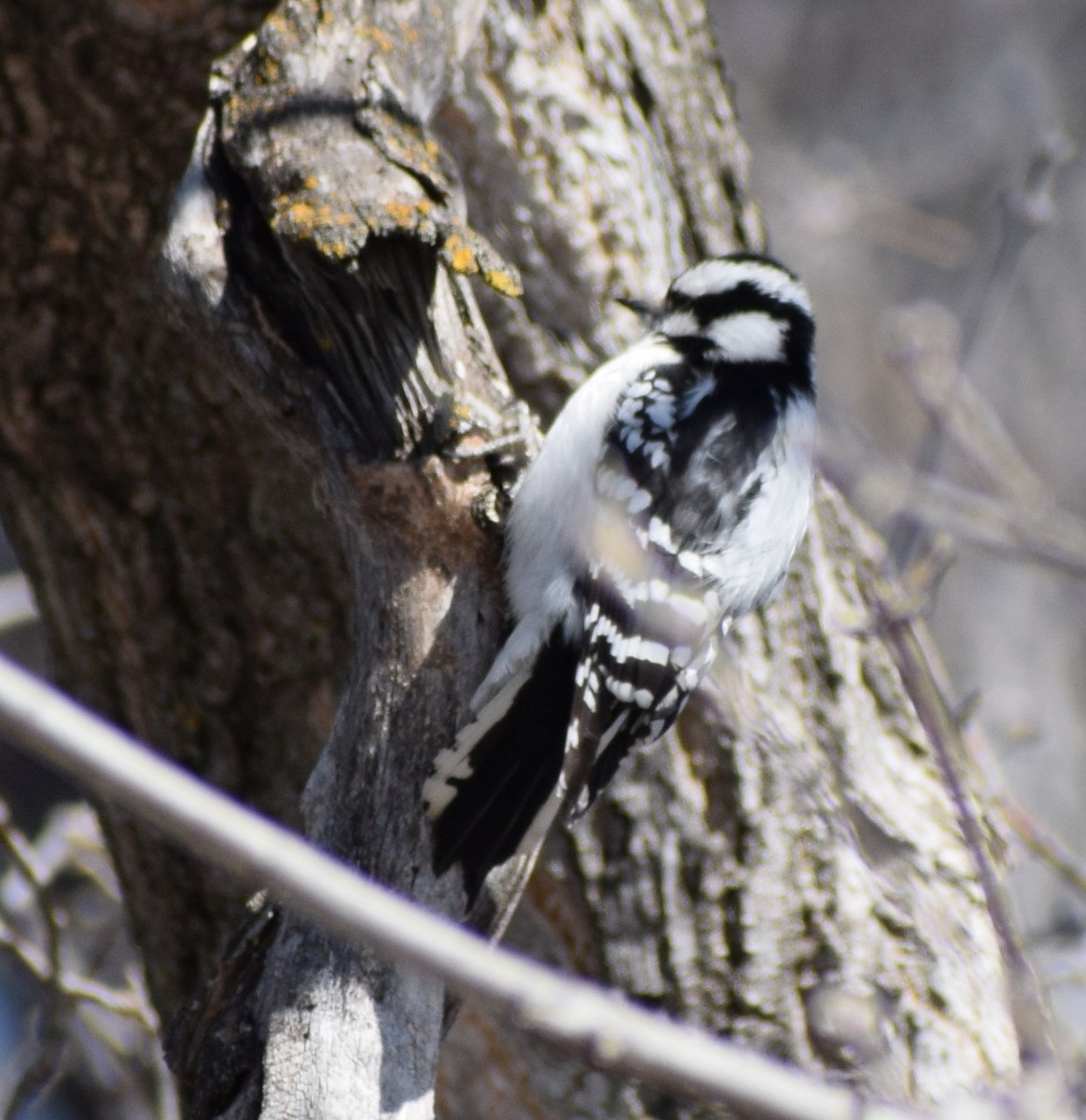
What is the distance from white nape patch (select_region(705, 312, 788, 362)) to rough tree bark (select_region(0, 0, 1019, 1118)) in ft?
0.59

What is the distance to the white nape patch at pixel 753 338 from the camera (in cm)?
337

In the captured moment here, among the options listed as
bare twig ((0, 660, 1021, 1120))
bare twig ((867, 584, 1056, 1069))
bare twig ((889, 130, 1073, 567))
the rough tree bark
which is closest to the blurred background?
the rough tree bark

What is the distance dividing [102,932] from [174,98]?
2.55 m

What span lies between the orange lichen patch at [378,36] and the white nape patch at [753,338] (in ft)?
3.28

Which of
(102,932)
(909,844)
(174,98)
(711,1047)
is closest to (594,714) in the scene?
(909,844)

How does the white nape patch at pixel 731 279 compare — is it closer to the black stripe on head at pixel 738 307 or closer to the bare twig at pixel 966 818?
the black stripe on head at pixel 738 307

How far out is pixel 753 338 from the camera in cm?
344

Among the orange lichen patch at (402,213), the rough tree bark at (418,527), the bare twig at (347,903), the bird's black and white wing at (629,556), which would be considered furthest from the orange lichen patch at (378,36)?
the bare twig at (347,903)

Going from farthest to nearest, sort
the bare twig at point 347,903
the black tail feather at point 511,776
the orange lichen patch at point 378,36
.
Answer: the orange lichen patch at point 378,36, the black tail feather at point 511,776, the bare twig at point 347,903

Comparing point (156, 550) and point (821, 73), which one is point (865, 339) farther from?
point (156, 550)

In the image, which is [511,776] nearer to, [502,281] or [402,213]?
[502,281]

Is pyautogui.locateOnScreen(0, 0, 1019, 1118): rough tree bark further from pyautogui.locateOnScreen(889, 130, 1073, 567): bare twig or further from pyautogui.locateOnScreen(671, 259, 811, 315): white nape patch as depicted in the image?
pyautogui.locateOnScreen(889, 130, 1073, 567): bare twig

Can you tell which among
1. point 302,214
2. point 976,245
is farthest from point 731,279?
point 976,245

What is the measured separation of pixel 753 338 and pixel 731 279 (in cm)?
25
